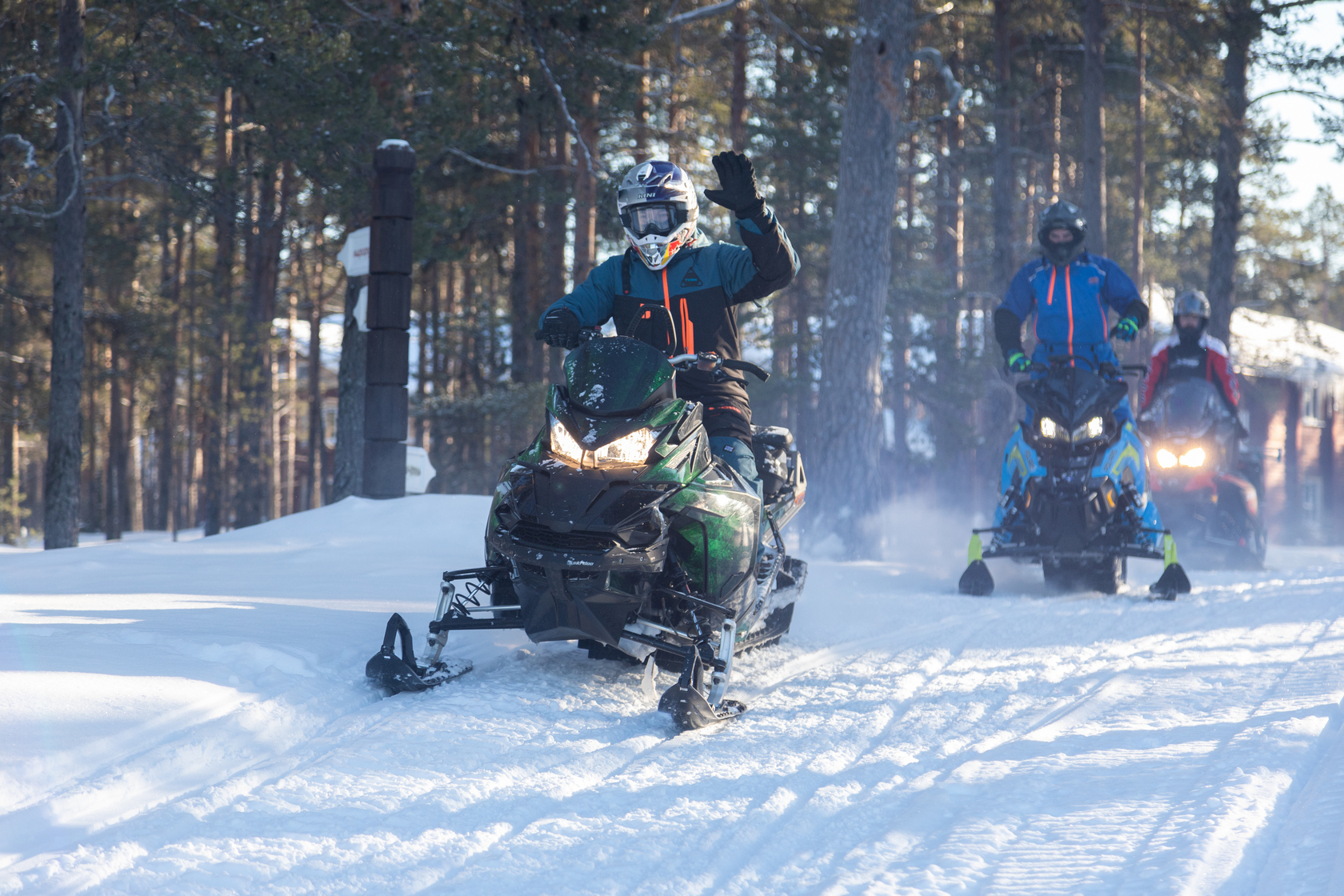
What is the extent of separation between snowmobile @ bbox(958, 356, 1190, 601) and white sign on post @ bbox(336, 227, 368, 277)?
502 centimetres

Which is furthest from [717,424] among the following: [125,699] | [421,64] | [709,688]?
[421,64]

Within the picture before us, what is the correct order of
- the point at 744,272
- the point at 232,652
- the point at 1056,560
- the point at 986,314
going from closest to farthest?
the point at 232,652 < the point at 744,272 < the point at 1056,560 < the point at 986,314

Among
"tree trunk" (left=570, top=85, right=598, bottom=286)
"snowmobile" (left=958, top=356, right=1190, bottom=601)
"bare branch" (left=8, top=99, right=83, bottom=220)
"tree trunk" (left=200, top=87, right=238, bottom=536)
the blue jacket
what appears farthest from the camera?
"tree trunk" (left=200, top=87, right=238, bottom=536)

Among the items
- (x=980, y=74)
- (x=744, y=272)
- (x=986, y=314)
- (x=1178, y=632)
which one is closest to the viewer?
(x=744, y=272)

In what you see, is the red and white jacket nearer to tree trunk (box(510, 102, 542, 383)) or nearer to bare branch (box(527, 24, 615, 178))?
bare branch (box(527, 24, 615, 178))

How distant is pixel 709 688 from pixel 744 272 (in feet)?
5.50

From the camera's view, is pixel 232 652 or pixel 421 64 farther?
pixel 421 64

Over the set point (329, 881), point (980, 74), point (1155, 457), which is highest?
point (980, 74)

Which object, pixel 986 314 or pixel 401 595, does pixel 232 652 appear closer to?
pixel 401 595

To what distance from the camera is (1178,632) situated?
527cm

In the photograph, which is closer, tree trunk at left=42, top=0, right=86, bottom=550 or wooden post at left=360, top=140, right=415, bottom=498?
wooden post at left=360, top=140, right=415, bottom=498

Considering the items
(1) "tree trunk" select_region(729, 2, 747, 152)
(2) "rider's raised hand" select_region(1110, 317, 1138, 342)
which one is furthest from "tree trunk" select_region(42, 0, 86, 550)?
(2) "rider's raised hand" select_region(1110, 317, 1138, 342)

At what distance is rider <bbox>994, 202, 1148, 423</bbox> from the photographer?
745 cm

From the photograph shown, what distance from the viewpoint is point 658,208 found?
4.21m
